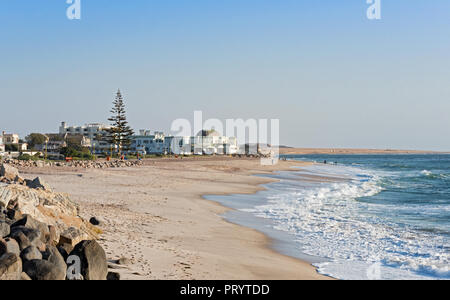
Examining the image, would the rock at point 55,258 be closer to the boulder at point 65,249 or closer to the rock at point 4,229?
the boulder at point 65,249

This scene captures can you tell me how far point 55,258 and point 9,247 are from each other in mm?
652

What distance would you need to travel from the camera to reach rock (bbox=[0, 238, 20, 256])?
6.29 m

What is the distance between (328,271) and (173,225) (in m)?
5.47

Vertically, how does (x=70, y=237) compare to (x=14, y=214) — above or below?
below

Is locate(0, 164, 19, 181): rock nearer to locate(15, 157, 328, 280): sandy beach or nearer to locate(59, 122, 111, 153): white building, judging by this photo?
locate(15, 157, 328, 280): sandy beach

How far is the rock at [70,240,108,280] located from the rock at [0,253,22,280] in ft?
3.28

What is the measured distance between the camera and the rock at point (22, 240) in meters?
6.71

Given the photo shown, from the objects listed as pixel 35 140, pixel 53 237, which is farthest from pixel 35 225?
pixel 35 140

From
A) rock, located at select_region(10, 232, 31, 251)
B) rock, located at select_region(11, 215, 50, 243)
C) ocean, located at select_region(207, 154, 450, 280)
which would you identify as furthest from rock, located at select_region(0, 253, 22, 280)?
ocean, located at select_region(207, 154, 450, 280)

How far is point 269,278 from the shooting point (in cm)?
852

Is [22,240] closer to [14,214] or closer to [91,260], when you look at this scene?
[91,260]

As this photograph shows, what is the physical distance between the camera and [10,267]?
585 cm
